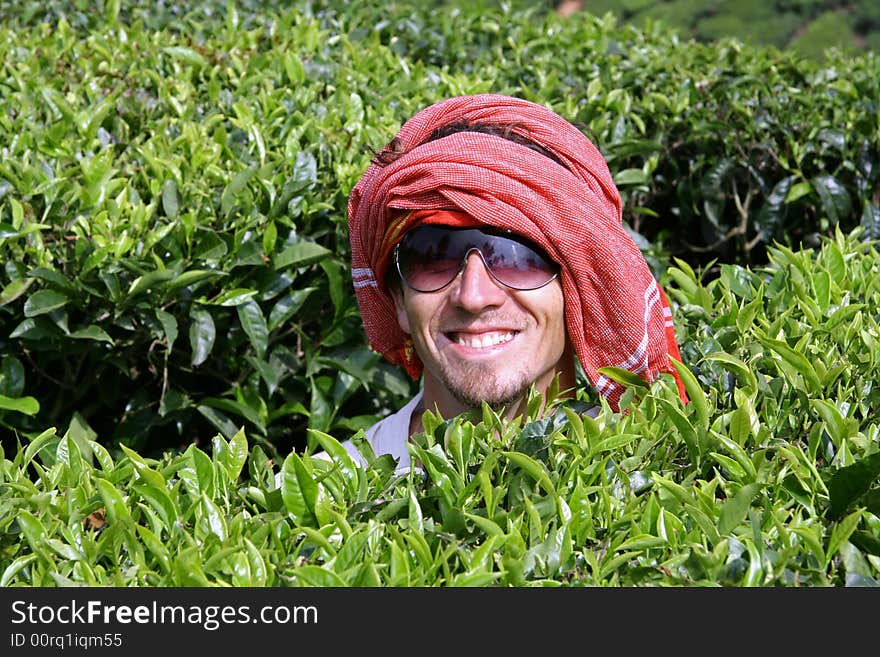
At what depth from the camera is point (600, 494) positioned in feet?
7.17

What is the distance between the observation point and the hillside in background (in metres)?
14.2

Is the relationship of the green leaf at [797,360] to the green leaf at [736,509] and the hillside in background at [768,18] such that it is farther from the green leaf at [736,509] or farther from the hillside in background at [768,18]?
the hillside in background at [768,18]

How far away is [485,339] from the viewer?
9.42 ft

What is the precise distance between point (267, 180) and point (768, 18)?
12.6 meters

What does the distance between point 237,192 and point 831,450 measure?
2055mm

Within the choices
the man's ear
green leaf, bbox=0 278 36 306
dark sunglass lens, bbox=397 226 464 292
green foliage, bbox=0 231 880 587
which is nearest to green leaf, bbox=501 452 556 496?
green foliage, bbox=0 231 880 587

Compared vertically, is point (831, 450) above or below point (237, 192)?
below

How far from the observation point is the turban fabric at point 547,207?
2.77 meters

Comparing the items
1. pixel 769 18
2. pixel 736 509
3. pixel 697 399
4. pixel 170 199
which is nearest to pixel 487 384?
pixel 697 399

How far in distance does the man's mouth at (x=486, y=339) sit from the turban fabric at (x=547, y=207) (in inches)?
6.5

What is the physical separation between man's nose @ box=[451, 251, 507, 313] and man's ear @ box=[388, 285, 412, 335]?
30 centimetres

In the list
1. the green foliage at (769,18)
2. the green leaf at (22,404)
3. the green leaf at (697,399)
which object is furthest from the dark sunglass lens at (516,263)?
the green foliage at (769,18)

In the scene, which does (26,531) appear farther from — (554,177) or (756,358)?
(756,358)
